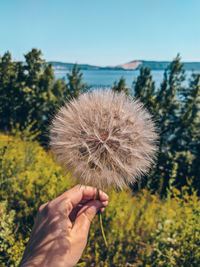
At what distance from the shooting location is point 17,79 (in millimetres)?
25078

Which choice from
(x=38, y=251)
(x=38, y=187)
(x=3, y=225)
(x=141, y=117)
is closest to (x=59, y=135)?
(x=141, y=117)

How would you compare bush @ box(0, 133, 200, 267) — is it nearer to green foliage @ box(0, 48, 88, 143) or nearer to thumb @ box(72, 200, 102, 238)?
thumb @ box(72, 200, 102, 238)

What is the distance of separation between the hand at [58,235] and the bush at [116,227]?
0.85m

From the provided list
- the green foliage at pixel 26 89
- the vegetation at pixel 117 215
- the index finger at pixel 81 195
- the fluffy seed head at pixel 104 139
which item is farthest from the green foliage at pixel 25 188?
the green foliage at pixel 26 89

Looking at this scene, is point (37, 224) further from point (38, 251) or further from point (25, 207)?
point (25, 207)

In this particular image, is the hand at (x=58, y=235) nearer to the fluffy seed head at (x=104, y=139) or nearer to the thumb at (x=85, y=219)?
the thumb at (x=85, y=219)

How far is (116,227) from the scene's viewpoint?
3.12 meters

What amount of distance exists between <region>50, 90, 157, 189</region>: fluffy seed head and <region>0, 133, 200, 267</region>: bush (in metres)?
1.23

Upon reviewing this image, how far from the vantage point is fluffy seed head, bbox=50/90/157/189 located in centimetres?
178

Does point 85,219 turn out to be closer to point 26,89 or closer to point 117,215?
point 117,215

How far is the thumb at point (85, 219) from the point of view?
177 centimetres

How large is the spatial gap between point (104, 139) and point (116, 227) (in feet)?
6.42

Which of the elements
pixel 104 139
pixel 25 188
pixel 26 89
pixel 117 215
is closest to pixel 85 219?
pixel 104 139

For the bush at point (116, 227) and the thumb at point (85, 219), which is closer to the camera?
the thumb at point (85, 219)
